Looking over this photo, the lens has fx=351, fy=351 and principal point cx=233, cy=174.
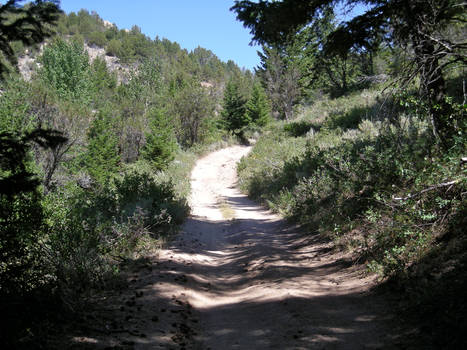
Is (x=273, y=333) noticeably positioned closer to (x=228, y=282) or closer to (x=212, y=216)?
(x=228, y=282)

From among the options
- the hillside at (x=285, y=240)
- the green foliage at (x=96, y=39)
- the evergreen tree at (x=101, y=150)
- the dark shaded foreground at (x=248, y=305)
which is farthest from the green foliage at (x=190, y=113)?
the green foliage at (x=96, y=39)

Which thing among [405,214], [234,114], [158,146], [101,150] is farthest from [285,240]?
[234,114]

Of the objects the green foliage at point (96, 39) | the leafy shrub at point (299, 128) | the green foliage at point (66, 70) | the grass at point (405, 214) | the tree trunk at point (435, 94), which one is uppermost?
the green foliage at point (96, 39)

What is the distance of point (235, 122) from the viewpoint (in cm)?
4772

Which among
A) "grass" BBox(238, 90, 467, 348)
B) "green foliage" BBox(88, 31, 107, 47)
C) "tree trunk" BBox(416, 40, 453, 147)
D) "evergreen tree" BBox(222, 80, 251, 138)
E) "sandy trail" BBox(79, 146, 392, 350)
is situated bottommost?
"sandy trail" BBox(79, 146, 392, 350)

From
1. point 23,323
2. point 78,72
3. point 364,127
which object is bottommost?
point 23,323

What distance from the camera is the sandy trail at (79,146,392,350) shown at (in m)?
3.86

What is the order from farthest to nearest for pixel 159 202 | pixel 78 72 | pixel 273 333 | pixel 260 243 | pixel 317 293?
1. pixel 78 72
2. pixel 159 202
3. pixel 260 243
4. pixel 317 293
5. pixel 273 333

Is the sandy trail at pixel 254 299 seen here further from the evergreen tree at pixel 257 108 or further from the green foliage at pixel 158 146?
the evergreen tree at pixel 257 108

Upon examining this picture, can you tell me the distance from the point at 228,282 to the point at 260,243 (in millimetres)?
2653

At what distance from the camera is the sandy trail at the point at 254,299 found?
386cm

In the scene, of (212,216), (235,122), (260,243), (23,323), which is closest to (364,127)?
(212,216)

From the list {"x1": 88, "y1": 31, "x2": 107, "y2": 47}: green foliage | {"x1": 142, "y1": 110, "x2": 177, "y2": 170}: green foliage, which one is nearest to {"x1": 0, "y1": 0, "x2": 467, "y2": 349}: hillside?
{"x1": 142, "y1": 110, "x2": 177, "y2": 170}: green foliage

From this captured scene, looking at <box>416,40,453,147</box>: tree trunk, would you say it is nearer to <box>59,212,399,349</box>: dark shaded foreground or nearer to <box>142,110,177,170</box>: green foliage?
<box>59,212,399,349</box>: dark shaded foreground
